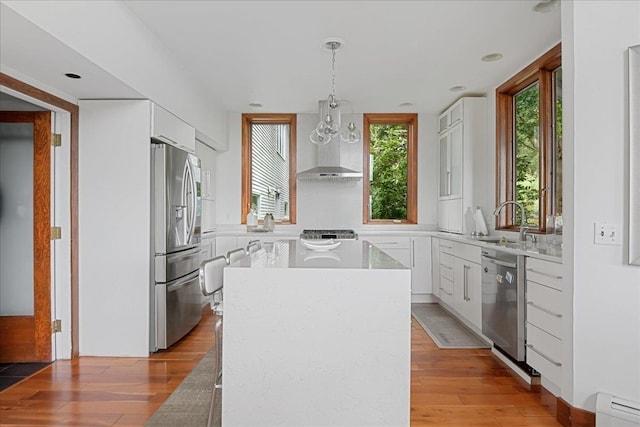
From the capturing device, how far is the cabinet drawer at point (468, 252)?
382 cm

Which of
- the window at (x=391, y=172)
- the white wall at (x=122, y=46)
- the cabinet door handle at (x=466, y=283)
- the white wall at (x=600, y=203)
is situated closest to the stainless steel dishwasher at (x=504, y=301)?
the cabinet door handle at (x=466, y=283)

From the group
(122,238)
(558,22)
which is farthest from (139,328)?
(558,22)

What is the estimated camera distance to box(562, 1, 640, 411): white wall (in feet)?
7.21

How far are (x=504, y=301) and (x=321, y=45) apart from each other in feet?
7.94

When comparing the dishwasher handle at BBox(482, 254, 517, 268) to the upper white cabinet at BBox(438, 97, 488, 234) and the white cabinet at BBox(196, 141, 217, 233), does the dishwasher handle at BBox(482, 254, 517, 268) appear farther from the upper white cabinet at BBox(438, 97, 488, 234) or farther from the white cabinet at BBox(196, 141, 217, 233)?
the white cabinet at BBox(196, 141, 217, 233)

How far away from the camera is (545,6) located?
9.23 feet

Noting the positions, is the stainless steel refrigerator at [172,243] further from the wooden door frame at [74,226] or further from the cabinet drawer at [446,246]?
the cabinet drawer at [446,246]

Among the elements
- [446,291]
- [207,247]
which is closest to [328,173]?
[207,247]

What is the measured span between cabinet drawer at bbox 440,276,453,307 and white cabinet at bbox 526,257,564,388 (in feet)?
6.05

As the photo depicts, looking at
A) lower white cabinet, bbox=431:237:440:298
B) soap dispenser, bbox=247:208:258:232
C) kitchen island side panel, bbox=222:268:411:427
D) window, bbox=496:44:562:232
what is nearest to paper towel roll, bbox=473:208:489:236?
window, bbox=496:44:562:232

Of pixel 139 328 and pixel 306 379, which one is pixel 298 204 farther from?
pixel 306 379

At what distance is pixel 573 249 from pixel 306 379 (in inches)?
60.2

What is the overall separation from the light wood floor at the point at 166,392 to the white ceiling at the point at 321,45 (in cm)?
202

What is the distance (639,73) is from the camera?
216 centimetres
